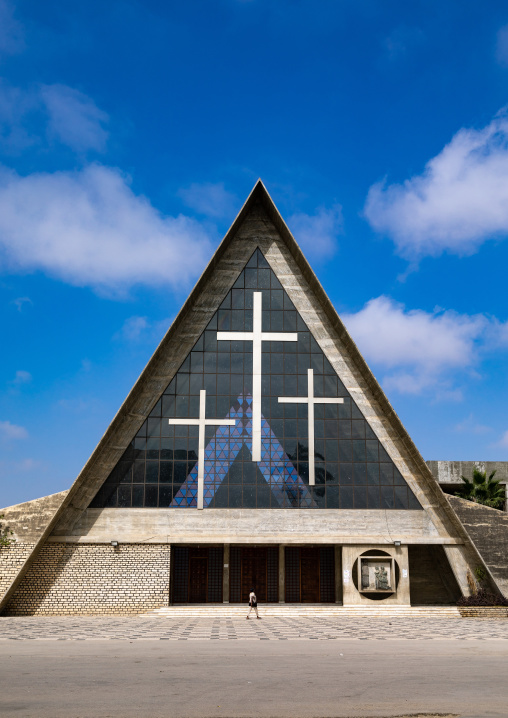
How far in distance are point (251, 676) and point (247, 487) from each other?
16.9 metres

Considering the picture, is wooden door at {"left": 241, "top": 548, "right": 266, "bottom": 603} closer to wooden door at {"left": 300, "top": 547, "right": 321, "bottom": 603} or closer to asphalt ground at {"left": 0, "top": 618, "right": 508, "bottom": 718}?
wooden door at {"left": 300, "top": 547, "right": 321, "bottom": 603}

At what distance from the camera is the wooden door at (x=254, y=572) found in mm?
29141

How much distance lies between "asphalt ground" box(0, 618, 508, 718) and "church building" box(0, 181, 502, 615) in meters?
8.65

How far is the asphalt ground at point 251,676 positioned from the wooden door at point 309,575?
11.1 metres

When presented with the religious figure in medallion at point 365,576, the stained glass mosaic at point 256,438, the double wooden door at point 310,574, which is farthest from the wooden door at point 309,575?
the stained glass mosaic at point 256,438

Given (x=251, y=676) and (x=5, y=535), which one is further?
(x=5, y=535)

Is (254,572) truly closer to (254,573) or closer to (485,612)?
(254,573)

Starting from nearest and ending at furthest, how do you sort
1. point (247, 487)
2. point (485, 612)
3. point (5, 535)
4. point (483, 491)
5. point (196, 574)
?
point (485, 612) < point (5, 535) < point (247, 487) < point (196, 574) < point (483, 491)

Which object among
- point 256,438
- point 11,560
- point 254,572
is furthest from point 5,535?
point 256,438

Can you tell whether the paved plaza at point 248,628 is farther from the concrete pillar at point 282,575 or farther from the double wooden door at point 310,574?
the concrete pillar at point 282,575

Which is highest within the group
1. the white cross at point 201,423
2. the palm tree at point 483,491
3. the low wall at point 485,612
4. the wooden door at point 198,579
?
the white cross at point 201,423

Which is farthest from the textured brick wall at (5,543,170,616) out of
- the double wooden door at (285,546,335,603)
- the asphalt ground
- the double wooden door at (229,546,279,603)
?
the asphalt ground

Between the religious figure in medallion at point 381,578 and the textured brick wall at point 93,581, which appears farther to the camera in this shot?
the religious figure in medallion at point 381,578

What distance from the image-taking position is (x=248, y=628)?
68.4 ft
